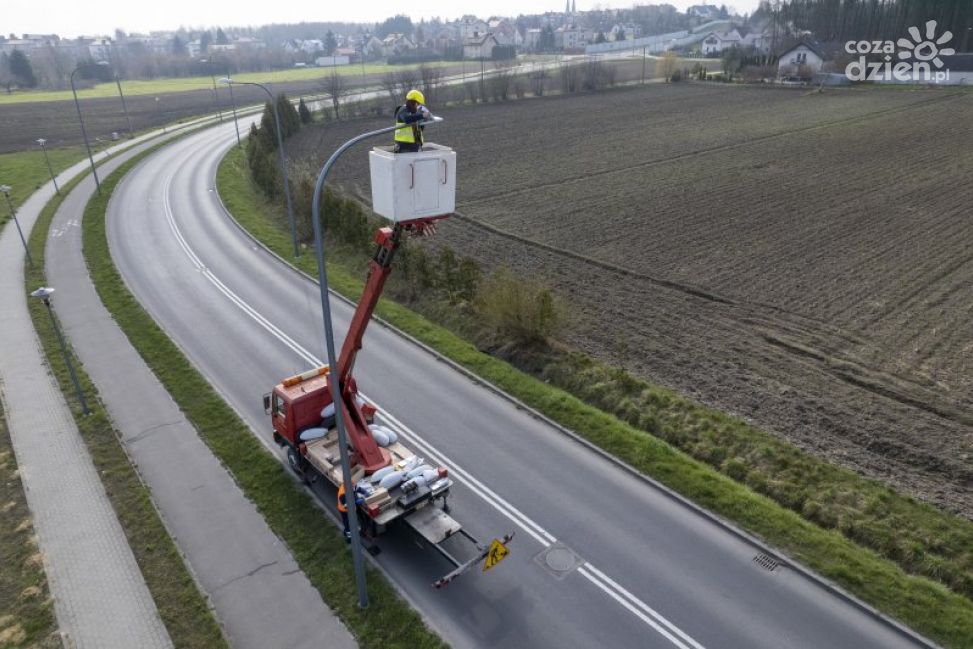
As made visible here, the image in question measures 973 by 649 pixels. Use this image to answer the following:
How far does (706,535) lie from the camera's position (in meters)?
13.7

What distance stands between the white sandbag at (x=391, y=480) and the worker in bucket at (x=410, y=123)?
6.60 meters

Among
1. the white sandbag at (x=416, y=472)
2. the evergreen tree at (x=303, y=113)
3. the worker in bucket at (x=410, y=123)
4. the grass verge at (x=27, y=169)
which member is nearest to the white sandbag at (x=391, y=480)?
the white sandbag at (x=416, y=472)

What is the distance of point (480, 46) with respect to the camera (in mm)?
154750

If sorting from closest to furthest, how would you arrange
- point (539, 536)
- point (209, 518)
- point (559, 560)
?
point (559, 560)
point (539, 536)
point (209, 518)

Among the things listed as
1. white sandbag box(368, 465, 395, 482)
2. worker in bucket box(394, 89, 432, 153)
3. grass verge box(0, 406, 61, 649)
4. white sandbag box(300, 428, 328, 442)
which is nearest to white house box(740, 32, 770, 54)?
white sandbag box(300, 428, 328, 442)

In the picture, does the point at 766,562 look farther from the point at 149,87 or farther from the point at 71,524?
the point at 149,87

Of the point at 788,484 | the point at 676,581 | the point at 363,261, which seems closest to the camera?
the point at 676,581

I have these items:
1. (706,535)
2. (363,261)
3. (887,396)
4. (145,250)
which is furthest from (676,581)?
(145,250)

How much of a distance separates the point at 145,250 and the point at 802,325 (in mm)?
30081

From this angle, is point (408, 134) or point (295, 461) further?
point (295, 461)

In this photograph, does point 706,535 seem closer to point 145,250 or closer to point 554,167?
point 145,250

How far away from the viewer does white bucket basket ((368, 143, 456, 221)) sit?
382 inches

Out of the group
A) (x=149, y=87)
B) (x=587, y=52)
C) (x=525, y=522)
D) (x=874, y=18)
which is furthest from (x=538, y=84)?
(x=587, y=52)

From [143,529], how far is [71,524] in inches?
69.5
